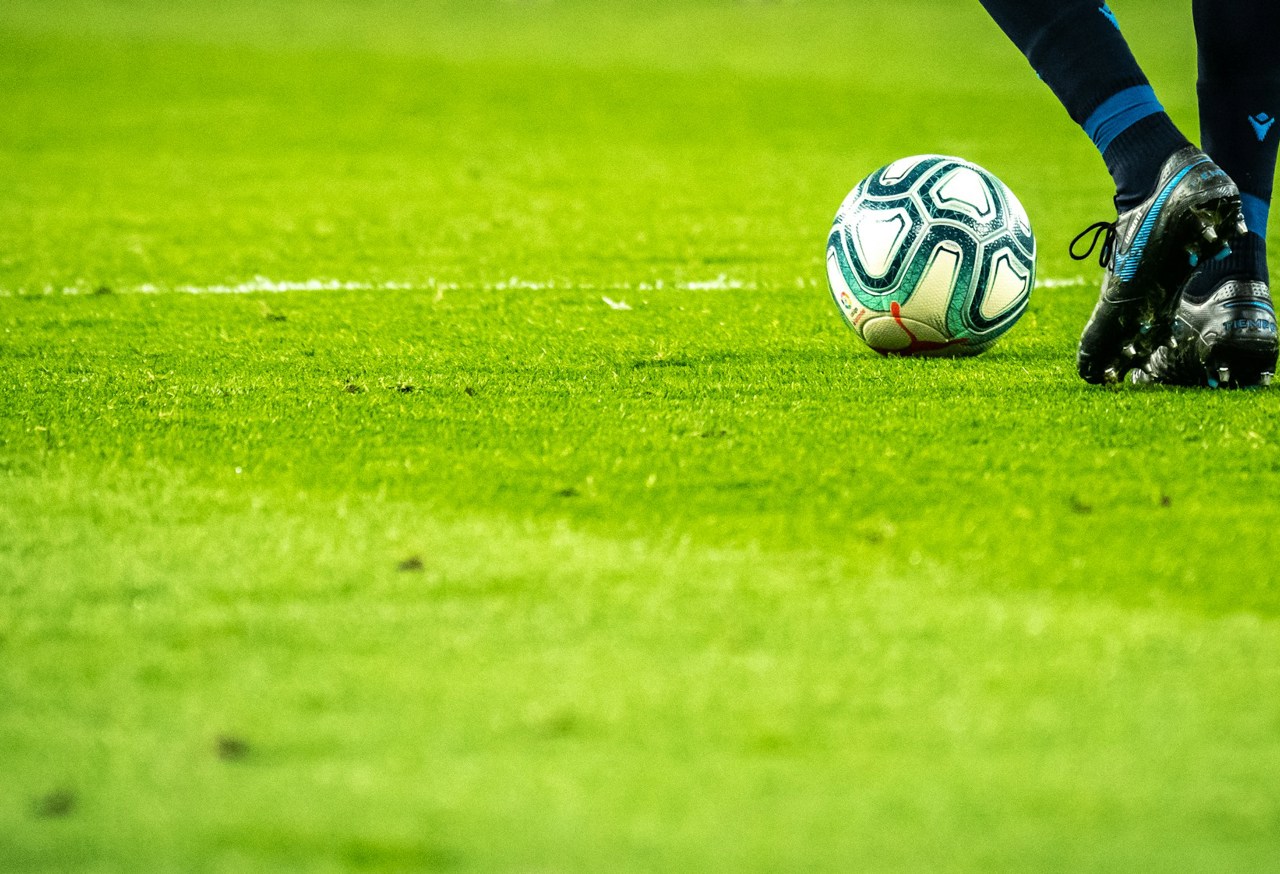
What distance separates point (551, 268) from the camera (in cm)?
628

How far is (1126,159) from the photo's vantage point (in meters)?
3.66

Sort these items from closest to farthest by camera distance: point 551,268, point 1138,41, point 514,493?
point 514,493 < point 551,268 < point 1138,41

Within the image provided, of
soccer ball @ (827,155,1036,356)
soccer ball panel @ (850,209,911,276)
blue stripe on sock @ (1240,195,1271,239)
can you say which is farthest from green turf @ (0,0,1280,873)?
blue stripe on sock @ (1240,195,1271,239)

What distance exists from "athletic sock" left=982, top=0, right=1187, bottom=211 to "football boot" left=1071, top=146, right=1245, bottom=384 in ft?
0.32

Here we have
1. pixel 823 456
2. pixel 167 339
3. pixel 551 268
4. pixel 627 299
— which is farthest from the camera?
pixel 551 268

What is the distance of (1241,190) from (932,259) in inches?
31.9

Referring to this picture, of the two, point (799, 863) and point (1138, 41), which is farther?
point (1138, 41)

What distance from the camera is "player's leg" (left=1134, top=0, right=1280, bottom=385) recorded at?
3740 millimetres

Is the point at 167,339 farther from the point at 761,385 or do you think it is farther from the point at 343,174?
the point at 343,174

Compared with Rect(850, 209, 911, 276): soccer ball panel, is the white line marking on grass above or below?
below

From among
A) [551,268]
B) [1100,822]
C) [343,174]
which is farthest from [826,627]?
[343,174]

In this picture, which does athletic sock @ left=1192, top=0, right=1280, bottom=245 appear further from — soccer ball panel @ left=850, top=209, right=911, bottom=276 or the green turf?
soccer ball panel @ left=850, top=209, right=911, bottom=276

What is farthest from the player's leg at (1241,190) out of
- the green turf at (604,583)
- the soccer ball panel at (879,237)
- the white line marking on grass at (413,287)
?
the white line marking on grass at (413,287)

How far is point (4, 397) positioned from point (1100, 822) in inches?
122
